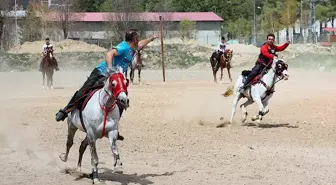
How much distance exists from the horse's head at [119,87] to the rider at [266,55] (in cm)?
844

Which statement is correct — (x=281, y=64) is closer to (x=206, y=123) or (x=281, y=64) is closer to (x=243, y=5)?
(x=206, y=123)

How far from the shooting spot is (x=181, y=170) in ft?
40.4

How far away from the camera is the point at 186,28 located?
330 feet

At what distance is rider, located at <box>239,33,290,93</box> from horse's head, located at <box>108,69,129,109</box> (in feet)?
27.7

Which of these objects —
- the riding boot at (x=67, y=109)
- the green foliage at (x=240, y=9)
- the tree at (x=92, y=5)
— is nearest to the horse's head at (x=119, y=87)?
the riding boot at (x=67, y=109)

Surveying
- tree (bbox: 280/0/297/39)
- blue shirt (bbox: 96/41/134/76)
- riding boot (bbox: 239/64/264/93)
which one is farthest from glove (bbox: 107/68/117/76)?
tree (bbox: 280/0/297/39)

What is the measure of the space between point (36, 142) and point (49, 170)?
3448mm

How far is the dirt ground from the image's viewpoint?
11.8 metres

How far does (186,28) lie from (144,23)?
409 inches

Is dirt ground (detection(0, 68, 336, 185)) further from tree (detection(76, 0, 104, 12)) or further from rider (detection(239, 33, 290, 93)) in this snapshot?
tree (detection(76, 0, 104, 12))

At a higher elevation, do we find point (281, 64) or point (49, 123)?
point (281, 64)

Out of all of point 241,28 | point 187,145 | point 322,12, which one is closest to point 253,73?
point 187,145

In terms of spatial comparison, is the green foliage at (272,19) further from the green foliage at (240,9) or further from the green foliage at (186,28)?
the green foliage at (186,28)

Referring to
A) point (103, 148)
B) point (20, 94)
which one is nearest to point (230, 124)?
point (103, 148)
